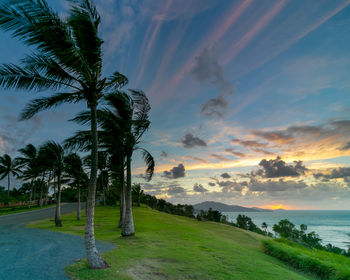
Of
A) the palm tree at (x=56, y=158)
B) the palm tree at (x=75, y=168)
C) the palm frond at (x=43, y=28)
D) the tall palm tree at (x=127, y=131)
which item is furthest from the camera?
the palm tree at (x=75, y=168)

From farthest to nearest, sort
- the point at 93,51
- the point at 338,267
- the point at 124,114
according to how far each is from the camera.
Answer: the point at 124,114 < the point at 338,267 < the point at 93,51

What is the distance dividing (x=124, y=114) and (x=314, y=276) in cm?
1576

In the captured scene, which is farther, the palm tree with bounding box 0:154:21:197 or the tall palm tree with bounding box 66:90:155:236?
the palm tree with bounding box 0:154:21:197

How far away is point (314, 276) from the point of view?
1181cm

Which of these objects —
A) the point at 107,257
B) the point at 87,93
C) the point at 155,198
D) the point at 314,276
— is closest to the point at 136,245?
the point at 107,257

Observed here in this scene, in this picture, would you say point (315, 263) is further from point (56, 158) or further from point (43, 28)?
point (56, 158)

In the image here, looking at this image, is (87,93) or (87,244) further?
(87,93)

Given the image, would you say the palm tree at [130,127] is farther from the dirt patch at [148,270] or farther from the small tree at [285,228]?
the small tree at [285,228]

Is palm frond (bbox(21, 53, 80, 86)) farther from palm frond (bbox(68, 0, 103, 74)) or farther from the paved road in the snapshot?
the paved road

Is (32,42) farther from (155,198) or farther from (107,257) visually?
(155,198)

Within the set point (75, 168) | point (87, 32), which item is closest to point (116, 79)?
point (87, 32)

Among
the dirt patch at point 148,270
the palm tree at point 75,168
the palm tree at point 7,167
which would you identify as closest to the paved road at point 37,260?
the dirt patch at point 148,270

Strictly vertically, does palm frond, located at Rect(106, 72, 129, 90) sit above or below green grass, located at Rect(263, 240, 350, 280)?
above

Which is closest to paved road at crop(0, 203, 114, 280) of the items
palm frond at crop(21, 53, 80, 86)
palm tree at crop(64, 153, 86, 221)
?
palm frond at crop(21, 53, 80, 86)
